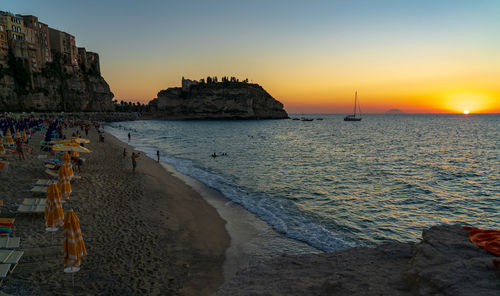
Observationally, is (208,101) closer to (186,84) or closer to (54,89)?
(186,84)

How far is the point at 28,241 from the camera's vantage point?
27.4 feet

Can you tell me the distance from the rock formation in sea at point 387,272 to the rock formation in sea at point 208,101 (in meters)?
139

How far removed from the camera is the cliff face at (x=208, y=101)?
463 ft

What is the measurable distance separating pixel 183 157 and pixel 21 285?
26209 millimetres

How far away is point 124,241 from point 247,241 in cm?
481

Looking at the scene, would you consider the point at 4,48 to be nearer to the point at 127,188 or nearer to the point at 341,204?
the point at 127,188

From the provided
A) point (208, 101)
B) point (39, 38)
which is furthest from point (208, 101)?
point (39, 38)

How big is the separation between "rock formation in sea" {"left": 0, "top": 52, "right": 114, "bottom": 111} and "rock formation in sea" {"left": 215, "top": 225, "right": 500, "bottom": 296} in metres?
95.3

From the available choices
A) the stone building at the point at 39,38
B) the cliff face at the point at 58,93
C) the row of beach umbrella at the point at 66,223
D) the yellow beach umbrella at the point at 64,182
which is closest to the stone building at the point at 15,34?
the stone building at the point at 39,38

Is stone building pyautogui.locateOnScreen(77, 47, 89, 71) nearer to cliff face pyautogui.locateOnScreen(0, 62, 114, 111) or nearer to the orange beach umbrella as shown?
cliff face pyautogui.locateOnScreen(0, 62, 114, 111)

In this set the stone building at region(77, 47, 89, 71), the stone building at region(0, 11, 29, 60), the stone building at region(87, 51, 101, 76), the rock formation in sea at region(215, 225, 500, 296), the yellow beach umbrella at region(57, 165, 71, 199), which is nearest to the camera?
the rock formation in sea at region(215, 225, 500, 296)

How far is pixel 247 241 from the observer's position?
35.3 ft

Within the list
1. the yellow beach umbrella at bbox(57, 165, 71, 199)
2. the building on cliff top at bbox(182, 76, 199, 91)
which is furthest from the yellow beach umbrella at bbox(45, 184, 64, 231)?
the building on cliff top at bbox(182, 76, 199, 91)

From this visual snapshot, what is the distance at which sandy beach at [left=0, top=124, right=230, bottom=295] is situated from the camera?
6945 millimetres
